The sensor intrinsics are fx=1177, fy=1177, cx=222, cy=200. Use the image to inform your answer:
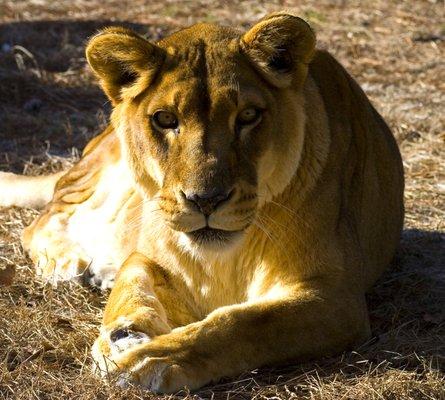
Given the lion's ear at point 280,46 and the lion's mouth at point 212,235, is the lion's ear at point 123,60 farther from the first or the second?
the lion's mouth at point 212,235

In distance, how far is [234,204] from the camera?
3.70 meters

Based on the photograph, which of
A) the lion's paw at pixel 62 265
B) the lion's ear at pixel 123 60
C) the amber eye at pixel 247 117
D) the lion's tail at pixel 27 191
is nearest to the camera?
the amber eye at pixel 247 117

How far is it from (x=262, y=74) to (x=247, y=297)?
793 millimetres

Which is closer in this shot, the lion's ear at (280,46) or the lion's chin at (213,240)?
the lion's chin at (213,240)

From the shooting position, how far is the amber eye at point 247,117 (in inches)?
151

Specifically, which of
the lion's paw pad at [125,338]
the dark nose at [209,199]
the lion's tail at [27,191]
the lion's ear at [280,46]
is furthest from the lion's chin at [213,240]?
the lion's tail at [27,191]

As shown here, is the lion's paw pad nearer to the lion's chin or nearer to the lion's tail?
the lion's chin

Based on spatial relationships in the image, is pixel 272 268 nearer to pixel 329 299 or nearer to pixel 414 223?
pixel 329 299

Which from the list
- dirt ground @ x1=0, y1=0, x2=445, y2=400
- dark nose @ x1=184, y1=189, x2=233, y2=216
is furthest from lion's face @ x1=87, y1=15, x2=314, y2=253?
dirt ground @ x1=0, y1=0, x2=445, y2=400

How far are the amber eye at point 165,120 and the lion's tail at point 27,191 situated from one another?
1.90 meters

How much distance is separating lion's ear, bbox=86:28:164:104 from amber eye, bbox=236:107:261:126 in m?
0.35

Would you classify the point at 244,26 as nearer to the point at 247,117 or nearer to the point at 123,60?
the point at 123,60

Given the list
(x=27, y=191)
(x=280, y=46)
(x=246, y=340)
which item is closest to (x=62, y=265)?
(x=27, y=191)

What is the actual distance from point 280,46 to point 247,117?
29cm
